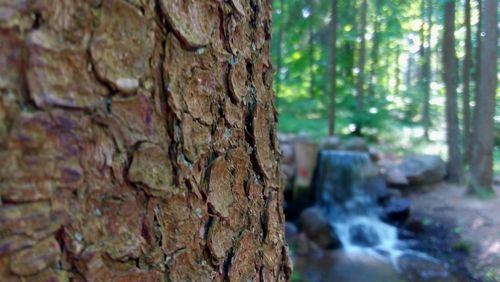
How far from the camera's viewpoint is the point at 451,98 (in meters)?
12.1

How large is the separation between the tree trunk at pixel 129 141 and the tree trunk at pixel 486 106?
34.0ft

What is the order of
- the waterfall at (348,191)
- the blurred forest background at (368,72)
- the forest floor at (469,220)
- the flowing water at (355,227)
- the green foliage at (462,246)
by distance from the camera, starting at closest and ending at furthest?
the forest floor at (469,220)
the flowing water at (355,227)
the green foliage at (462,246)
the waterfall at (348,191)
the blurred forest background at (368,72)

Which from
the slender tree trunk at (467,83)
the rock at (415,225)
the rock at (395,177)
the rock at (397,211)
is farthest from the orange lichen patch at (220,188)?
the slender tree trunk at (467,83)

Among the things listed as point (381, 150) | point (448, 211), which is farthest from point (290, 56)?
point (448, 211)

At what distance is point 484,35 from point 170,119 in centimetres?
1071

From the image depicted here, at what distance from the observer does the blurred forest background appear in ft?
44.4

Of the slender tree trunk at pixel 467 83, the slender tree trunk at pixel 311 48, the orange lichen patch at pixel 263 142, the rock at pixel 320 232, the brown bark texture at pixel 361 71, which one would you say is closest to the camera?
the orange lichen patch at pixel 263 142

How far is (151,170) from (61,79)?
0.57 feet

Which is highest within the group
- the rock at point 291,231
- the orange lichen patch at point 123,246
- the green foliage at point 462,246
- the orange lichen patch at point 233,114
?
the orange lichen patch at point 233,114

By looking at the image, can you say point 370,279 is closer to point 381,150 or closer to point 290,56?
point 381,150

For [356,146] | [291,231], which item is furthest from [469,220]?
[291,231]

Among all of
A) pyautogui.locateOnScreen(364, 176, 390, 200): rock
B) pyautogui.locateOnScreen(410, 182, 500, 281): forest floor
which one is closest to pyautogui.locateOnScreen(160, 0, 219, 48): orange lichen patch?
pyautogui.locateOnScreen(410, 182, 500, 281): forest floor

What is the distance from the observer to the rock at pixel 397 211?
10242 millimetres

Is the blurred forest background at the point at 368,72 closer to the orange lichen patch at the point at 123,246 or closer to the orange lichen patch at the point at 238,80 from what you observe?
the orange lichen patch at the point at 238,80
